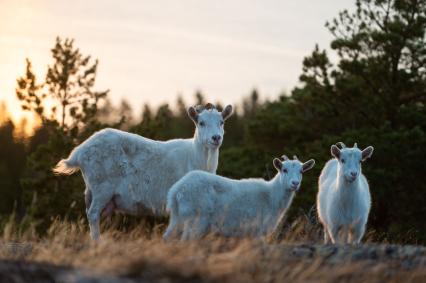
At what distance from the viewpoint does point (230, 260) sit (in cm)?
812

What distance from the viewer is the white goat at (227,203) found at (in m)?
11.2

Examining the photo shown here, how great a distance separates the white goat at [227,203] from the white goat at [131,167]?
62.5 inches

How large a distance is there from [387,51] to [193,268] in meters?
21.4

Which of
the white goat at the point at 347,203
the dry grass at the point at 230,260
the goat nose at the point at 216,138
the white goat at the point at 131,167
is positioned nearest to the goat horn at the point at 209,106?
the white goat at the point at 131,167

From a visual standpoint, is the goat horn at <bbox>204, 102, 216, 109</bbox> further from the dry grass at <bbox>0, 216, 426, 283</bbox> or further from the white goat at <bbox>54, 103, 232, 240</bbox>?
the dry grass at <bbox>0, 216, 426, 283</bbox>

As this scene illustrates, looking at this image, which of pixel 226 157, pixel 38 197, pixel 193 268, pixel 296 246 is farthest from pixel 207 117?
pixel 226 157

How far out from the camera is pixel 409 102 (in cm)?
2828

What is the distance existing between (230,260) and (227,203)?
3.34 meters

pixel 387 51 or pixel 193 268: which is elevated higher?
pixel 387 51

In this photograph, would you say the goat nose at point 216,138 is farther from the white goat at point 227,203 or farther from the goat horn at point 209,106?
the white goat at point 227,203

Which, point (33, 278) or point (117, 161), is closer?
point (33, 278)

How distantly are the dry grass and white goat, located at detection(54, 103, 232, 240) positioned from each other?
3.21 metres

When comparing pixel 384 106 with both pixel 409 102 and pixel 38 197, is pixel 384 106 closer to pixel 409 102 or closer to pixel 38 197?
pixel 409 102

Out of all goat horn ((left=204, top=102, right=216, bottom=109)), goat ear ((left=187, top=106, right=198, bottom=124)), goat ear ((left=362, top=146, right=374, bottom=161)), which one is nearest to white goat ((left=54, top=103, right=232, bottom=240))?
goat ear ((left=187, top=106, right=198, bottom=124))
